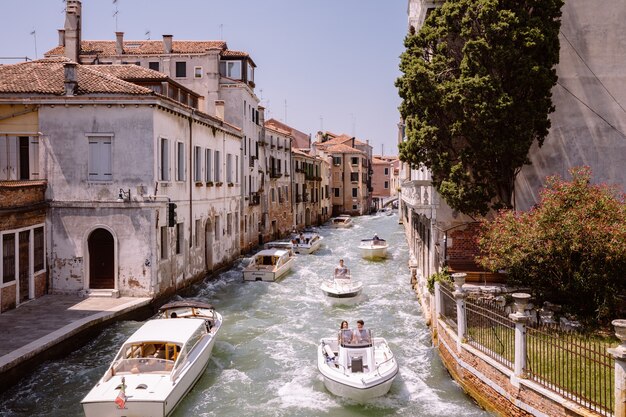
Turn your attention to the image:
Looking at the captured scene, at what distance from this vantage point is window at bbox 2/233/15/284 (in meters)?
15.6

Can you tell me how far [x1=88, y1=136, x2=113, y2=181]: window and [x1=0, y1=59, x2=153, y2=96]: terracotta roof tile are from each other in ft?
5.05

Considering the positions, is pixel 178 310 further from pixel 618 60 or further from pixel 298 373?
pixel 618 60

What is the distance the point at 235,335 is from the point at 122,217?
5.36 m

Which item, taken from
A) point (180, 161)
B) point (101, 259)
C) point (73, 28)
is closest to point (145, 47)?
point (73, 28)

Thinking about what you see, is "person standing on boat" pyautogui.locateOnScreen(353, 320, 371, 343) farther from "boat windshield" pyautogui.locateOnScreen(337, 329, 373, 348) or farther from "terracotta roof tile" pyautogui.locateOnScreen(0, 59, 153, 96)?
"terracotta roof tile" pyautogui.locateOnScreen(0, 59, 153, 96)

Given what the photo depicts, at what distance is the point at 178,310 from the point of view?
1650 centimetres

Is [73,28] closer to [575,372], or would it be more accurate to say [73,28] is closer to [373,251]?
[373,251]

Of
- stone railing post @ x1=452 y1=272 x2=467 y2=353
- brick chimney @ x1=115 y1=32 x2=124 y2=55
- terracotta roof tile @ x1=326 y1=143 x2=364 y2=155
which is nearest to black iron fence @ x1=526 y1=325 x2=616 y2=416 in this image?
stone railing post @ x1=452 y1=272 x2=467 y2=353

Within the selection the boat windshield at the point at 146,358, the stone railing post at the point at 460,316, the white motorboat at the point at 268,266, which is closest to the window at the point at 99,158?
the boat windshield at the point at 146,358

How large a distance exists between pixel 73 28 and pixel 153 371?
17.1m

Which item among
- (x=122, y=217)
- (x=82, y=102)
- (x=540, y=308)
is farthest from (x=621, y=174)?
(x=82, y=102)

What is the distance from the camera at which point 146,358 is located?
11.3m

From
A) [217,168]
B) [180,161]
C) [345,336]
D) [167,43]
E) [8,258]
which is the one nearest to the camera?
[345,336]

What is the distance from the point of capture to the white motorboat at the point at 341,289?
2016 cm
